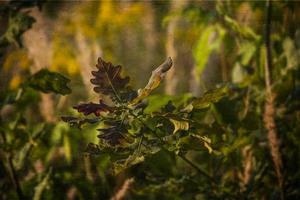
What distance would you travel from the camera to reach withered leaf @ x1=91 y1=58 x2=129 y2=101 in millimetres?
681

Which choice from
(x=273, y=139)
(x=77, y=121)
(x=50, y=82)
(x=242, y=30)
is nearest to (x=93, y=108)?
(x=77, y=121)

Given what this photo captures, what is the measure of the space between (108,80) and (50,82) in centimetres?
32

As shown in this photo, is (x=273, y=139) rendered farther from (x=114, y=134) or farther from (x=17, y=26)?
(x=17, y=26)

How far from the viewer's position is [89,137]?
1293 millimetres

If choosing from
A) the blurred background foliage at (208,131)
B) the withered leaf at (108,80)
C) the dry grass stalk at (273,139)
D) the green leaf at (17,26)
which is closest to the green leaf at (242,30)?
the blurred background foliage at (208,131)

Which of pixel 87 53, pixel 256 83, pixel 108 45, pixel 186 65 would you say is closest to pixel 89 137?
pixel 256 83

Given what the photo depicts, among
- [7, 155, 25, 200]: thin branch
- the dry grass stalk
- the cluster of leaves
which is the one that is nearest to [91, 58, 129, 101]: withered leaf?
the cluster of leaves

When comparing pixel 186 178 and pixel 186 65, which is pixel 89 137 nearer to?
pixel 186 178

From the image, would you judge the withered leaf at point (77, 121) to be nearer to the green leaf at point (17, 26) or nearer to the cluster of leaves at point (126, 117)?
the cluster of leaves at point (126, 117)

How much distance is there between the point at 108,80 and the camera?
0.69 metres

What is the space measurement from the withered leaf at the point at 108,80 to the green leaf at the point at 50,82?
0.21 metres

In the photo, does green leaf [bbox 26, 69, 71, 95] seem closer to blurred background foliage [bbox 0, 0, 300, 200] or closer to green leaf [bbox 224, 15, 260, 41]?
blurred background foliage [bbox 0, 0, 300, 200]

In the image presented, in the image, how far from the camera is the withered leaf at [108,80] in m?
0.68

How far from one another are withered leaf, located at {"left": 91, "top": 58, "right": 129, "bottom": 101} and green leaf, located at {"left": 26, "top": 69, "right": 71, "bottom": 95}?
205mm
